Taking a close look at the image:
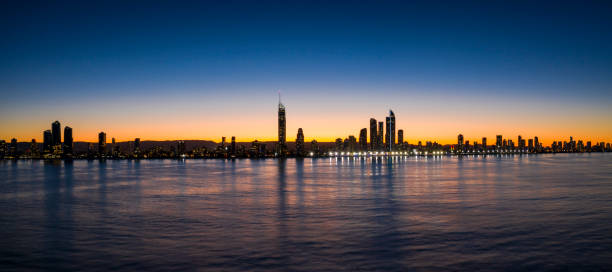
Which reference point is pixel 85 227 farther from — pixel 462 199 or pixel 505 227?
pixel 462 199

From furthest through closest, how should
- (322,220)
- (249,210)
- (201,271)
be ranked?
(249,210) → (322,220) → (201,271)

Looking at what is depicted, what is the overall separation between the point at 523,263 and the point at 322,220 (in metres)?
12.5

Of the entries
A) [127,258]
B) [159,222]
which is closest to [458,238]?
[127,258]

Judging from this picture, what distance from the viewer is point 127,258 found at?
1714cm

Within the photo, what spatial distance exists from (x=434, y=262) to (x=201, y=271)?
8.18 metres

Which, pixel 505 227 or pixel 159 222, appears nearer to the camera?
pixel 505 227

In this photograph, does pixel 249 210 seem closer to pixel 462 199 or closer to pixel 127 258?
pixel 127 258

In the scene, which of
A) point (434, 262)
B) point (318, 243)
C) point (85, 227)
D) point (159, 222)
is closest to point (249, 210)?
point (159, 222)

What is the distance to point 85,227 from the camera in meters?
24.6

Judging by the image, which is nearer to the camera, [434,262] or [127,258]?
[434,262]

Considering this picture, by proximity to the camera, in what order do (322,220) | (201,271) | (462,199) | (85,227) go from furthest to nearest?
(462,199), (322,220), (85,227), (201,271)

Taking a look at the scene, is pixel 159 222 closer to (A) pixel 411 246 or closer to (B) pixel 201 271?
(B) pixel 201 271

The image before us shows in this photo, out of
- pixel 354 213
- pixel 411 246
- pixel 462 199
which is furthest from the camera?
pixel 462 199

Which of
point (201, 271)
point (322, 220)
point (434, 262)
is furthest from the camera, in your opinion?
point (322, 220)
